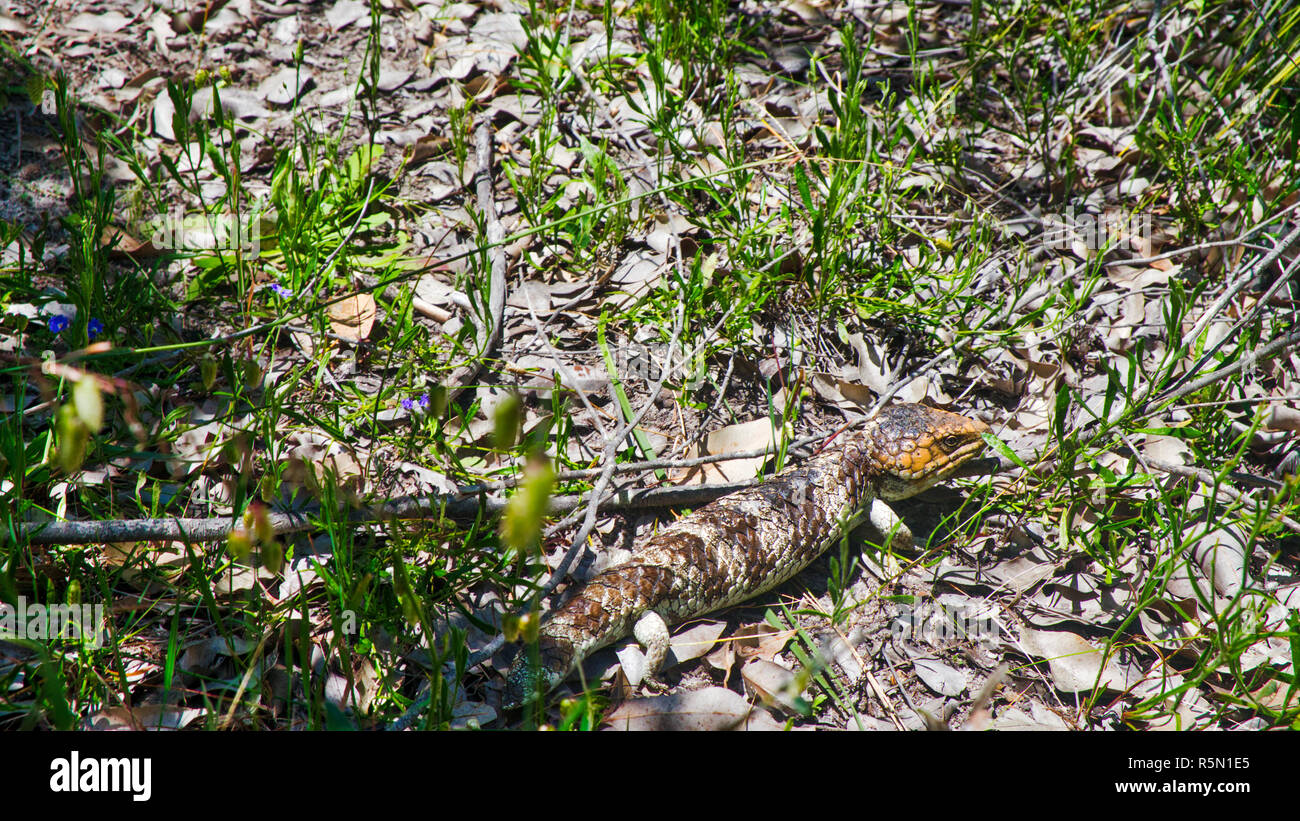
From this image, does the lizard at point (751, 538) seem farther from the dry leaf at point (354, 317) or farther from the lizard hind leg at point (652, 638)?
the dry leaf at point (354, 317)

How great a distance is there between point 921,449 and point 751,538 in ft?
2.89

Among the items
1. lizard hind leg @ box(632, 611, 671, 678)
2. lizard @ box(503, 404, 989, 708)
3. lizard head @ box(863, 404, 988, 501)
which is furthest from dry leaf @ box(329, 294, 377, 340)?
lizard head @ box(863, 404, 988, 501)

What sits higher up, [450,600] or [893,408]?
[893,408]

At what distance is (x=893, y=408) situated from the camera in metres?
3.58

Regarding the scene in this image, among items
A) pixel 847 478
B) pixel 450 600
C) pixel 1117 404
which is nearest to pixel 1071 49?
pixel 1117 404

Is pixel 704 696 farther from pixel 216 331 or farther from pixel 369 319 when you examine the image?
pixel 216 331

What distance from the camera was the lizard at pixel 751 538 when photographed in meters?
2.78

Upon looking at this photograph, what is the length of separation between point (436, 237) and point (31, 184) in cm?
208

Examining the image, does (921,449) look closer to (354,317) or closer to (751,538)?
(751,538)

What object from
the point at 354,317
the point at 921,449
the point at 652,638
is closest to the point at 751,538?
the point at 652,638

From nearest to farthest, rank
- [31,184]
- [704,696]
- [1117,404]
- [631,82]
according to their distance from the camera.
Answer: [704,696] → [1117,404] → [31,184] → [631,82]

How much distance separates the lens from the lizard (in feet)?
9.11

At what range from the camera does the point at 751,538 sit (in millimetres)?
3076

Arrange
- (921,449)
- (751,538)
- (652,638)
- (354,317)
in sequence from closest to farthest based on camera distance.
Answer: (652,638) → (751,538) → (921,449) → (354,317)
